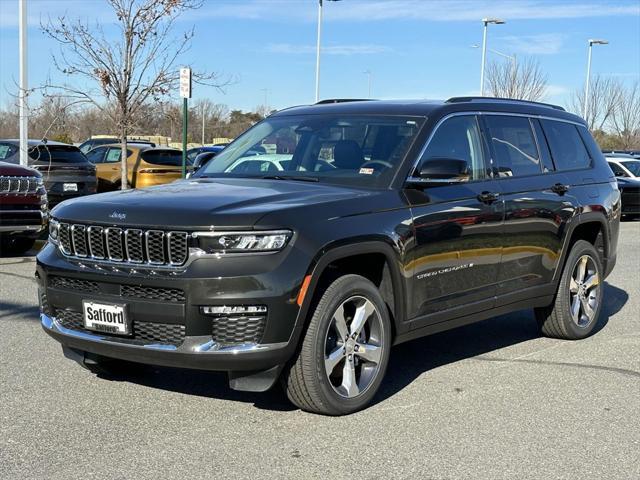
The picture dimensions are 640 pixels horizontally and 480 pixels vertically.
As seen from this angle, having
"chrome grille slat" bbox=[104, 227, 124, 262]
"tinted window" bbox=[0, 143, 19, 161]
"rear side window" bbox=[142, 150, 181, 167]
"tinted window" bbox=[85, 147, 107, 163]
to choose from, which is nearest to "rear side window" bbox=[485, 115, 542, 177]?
"chrome grille slat" bbox=[104, 227, 124, 262]

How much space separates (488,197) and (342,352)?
1.76 metres

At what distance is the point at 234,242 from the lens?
14.5 feet

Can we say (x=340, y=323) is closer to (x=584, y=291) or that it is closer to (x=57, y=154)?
(x=584, y=291)

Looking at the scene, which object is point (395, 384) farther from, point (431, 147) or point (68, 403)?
point (68, 403)

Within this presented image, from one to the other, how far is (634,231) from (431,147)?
14619 mm

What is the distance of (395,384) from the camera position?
566cm

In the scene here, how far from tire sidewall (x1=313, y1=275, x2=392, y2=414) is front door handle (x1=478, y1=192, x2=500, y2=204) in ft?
4.10

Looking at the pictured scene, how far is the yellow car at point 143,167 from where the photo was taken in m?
19.7

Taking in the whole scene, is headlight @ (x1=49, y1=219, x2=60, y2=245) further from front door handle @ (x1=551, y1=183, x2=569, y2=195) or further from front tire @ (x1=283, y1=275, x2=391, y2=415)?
front door handle @ (x1=551, y1=183, x2=569, y2=195)

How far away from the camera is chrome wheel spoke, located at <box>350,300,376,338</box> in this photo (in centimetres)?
496

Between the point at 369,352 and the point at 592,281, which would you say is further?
the point at 592,281

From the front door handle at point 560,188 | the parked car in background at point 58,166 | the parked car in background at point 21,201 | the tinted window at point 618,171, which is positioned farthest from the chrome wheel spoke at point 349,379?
the tinted window at point 618,171

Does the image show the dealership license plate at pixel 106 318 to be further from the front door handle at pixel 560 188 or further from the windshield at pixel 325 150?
the front door handle at pixel 560 188

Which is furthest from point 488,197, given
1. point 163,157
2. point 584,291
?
point 163,157
